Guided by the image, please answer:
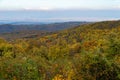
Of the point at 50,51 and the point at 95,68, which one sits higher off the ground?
the point at 95,68

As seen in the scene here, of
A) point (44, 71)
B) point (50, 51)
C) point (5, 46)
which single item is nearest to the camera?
point (44, 71)

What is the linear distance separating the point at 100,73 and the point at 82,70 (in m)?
1.08

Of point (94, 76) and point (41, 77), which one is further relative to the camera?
point (41, 77)

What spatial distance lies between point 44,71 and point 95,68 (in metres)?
13.9

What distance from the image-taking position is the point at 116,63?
1988 centimetres

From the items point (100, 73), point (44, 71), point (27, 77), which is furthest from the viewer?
point (44, 71)

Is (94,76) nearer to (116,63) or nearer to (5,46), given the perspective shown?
(116,63)

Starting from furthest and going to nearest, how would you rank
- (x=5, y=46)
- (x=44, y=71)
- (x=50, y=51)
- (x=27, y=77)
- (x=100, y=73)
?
1. (x=50, y=51)
2. (x=5, y=46)
3. (x=44, y=71)
4. (x=27, y=77)
5. (x=100, y=73)

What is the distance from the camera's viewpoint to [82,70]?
1936 cm

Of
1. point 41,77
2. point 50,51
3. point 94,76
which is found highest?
point 94,76

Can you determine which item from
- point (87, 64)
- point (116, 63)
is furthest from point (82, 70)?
point (116, 63)

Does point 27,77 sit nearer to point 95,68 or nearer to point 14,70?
point 14,70

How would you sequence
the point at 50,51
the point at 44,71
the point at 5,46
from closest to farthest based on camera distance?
the point at 44,71, the point at 5,46, the point at 50,51

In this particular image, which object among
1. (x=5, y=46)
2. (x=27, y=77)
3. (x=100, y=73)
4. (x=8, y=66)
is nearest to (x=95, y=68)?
(x=100, y=73)
